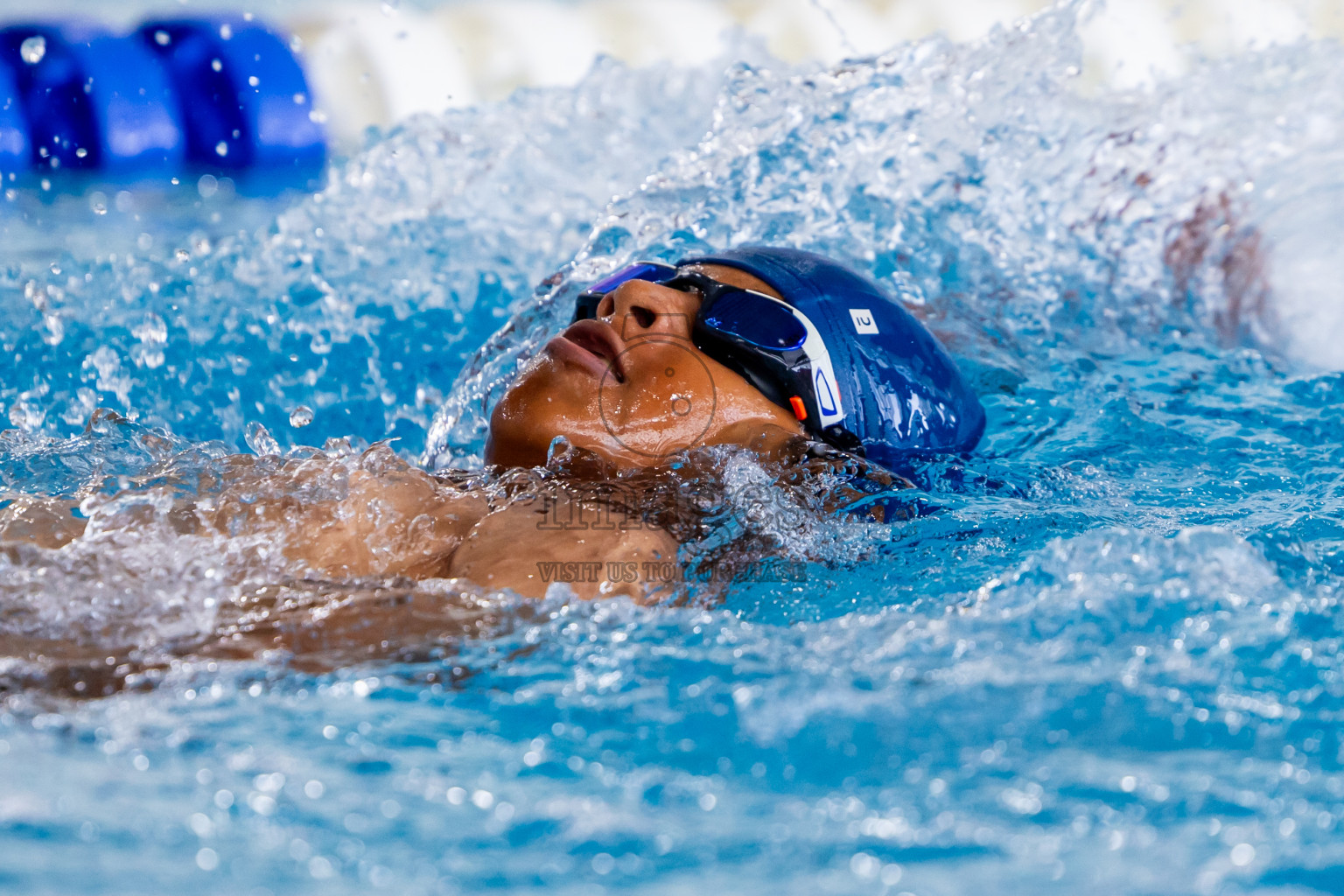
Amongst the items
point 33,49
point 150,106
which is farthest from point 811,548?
point 33,49

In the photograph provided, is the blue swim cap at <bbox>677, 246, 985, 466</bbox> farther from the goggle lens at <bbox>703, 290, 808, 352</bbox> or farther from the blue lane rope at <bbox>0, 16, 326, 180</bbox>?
the blue lane rope at <bbox>0, 16, 326, 180</bbox>

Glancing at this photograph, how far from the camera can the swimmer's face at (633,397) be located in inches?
77.7

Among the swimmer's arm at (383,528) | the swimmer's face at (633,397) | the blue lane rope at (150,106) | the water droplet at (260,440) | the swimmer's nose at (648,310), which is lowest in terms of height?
the swimmer's arm at (383,528)

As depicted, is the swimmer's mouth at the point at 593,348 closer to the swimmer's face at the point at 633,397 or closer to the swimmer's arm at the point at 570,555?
Result: the swimmer's face at the point at 633,397

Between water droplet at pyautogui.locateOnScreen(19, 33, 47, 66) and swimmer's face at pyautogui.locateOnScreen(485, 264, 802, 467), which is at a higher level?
water droplet at pyautogui.locateOnScreen(19, 33, 47, 66)

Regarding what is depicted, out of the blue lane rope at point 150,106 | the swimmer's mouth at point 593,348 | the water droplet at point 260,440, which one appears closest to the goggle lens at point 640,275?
the swimmer's mouth at point 593,348

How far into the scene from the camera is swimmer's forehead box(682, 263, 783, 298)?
2.19 metres

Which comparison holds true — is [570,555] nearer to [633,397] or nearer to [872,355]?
[633,397]

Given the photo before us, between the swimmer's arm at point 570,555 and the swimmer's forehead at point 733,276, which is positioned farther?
the swimmer's forehead at point 733,276

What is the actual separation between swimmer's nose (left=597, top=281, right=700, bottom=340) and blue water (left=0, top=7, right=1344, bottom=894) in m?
0.31

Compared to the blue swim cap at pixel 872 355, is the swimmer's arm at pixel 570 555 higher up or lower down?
lower down

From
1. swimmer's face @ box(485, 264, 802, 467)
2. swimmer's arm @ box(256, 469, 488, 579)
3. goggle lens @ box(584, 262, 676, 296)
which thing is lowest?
swimmer's arm @ box(256, 469, 488, 579)

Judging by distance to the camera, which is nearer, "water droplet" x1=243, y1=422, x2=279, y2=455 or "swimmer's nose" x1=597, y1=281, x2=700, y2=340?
"swimmer's nose" x1=597, y1=281, x2=700, y2=340

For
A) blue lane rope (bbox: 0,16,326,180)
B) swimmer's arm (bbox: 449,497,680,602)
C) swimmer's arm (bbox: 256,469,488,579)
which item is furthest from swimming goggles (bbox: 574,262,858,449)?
blue lane rope (bbox: 0,16,326,180)
